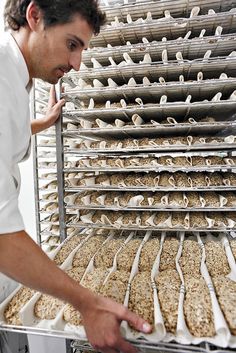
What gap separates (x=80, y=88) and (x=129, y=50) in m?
0.31

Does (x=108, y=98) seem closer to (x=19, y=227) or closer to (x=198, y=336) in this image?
(x=19, y=227)

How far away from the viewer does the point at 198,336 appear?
73 centimetres

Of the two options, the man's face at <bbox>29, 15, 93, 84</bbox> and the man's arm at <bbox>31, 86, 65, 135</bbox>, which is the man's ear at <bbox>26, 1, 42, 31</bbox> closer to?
the man's face at <bbox>29, 15, 93, 84</bbox>

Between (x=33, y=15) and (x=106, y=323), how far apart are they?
1023mm

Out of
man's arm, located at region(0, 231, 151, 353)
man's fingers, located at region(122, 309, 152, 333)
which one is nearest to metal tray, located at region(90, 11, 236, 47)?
man's arm, located at region(0, 231, 151, 353)

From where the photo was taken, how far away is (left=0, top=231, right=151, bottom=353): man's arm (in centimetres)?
68

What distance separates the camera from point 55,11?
856mm

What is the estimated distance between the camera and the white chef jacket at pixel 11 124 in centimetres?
70

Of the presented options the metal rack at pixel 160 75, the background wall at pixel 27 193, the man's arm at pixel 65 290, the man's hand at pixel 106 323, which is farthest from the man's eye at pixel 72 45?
the background wall at pixel 27 193

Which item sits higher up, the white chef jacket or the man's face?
the man's face

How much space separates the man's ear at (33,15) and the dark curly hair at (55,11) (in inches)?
0.6

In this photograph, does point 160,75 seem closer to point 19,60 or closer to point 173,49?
point 173,49

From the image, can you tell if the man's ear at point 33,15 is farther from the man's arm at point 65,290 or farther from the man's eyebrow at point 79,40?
the man's arm at point 65,290

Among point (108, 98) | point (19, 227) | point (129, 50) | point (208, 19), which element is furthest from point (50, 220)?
point (208, 19)
